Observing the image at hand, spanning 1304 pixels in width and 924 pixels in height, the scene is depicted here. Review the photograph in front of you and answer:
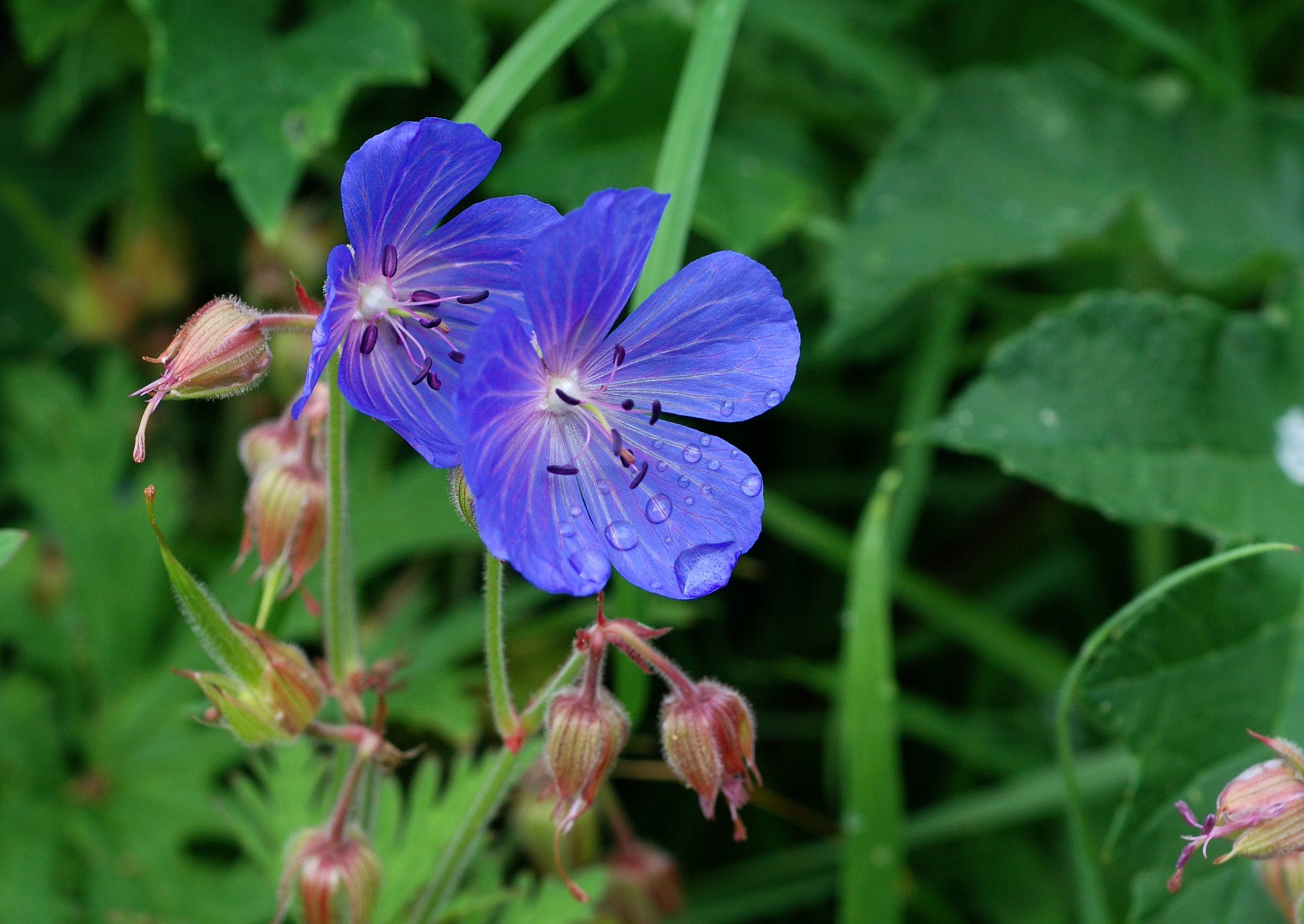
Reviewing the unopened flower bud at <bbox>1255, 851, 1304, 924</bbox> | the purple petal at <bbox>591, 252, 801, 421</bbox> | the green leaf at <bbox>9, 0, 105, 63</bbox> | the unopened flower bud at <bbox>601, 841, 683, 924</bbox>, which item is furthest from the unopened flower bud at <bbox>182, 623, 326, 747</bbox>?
the green leaf at <bbox>9, 0, 105, 63</bbox>

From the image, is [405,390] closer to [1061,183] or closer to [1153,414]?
[1153,414]

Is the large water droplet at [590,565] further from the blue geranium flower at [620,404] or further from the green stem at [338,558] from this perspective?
the green stem at [338,558]

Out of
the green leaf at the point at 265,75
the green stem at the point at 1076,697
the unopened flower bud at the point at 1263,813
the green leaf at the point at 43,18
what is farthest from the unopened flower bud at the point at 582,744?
the green leaf at the point at 43,18

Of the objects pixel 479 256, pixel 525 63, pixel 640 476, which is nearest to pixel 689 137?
pixel 525 63

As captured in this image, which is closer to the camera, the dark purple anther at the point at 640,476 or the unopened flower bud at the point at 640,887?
the dark purple anther at the point at 640,476

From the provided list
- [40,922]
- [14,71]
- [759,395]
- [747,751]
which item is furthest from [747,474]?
[14,71]
